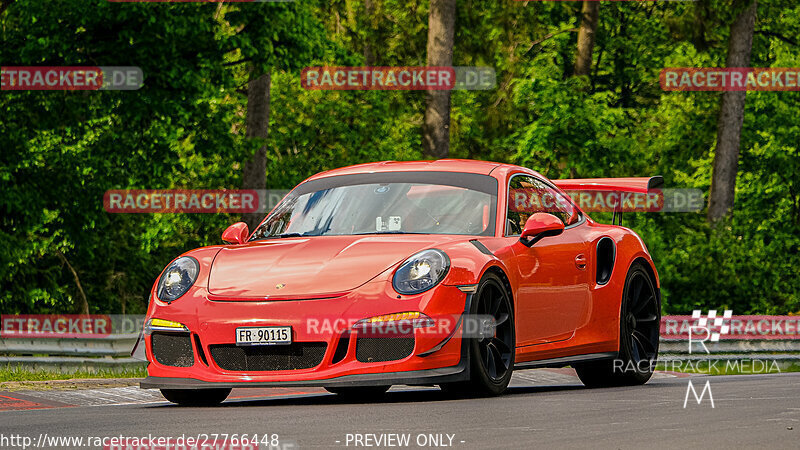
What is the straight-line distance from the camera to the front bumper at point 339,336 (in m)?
8.80

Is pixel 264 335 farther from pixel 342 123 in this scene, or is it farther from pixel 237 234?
pixel 342 123

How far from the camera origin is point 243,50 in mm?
26422

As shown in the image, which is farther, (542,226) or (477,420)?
(542,226)

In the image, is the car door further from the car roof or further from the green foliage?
the green foliage

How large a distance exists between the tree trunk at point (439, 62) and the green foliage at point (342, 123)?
2965 mm

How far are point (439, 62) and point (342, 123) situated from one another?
36.7 ft

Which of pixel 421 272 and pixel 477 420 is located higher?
pixel 421 272

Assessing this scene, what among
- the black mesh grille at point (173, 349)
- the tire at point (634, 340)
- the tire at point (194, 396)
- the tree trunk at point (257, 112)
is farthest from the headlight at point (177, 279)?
the tree trunk at point (257, 112)

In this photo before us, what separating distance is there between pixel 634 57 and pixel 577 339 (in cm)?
3567

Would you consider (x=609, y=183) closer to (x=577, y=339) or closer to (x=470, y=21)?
(x=577, y=339)

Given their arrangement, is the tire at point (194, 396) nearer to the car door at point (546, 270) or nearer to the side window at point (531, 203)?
the car door at point (546, 270)

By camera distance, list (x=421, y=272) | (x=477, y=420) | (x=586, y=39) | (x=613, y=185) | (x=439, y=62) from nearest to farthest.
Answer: (x=477, y=420) < (x=421, y=272) < (x=613, y=185) < (x=439, y=62) < (x=586, y=39)

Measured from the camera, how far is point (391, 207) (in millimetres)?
10242

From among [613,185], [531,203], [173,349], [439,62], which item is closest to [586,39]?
[439,62]
